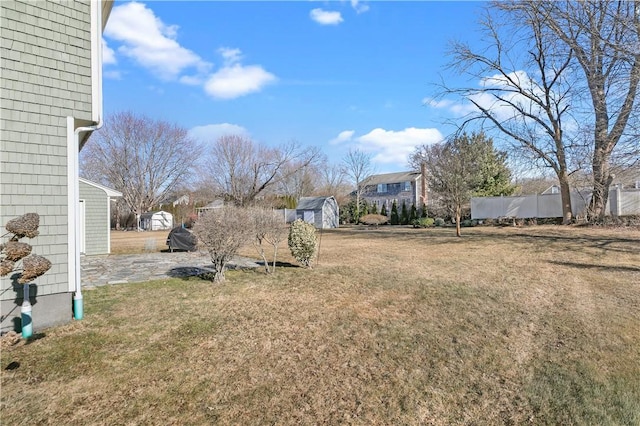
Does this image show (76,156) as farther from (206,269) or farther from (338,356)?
(338,356)

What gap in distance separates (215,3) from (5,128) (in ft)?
20.4

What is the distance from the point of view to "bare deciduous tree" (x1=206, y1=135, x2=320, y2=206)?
30.6 m

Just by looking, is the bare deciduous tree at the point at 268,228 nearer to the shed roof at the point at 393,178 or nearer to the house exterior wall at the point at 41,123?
the house exterior wall at the point at 41,123

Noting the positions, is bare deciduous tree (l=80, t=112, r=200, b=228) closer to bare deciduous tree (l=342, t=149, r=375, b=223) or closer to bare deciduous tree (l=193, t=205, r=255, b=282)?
bare deciduous tree (l=342, t=149, r=375, b=223)

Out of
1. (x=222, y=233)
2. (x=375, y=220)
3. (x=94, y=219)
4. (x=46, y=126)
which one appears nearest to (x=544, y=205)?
(x=375, y=220)

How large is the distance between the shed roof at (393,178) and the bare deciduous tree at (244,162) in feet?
39.7

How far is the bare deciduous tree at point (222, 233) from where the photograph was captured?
260 inches

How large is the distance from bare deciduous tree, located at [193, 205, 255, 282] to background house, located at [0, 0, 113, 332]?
7.20ft

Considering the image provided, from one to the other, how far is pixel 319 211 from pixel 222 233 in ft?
73.9

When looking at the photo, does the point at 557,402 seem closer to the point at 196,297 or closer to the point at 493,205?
the point at 196,297

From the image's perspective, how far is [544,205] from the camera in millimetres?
21031

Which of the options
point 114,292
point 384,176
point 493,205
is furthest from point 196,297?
point 384,176

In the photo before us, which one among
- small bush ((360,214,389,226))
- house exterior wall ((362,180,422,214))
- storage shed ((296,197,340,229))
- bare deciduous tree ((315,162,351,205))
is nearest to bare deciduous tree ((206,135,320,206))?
storage shed ((296,197,340,229))

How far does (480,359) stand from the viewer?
12.6 ft
